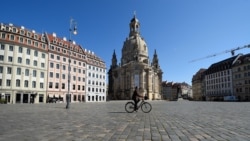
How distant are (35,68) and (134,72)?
2692 inches

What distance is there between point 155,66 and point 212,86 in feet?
122

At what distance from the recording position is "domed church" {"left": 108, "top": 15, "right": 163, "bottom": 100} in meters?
121

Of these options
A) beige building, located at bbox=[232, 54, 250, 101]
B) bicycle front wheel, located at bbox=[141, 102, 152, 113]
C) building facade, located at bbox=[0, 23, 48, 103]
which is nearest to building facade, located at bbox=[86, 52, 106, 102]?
building facade, located at bbox=[0, 23, 48, 103]

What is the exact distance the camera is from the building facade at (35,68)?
53.7 meters

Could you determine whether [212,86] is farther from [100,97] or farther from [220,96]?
[100,97]

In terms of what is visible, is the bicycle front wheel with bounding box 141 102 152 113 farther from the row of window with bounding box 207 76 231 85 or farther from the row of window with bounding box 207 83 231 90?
the row of window with bounding box 207 76 231 85

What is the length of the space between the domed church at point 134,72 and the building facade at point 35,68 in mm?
45554

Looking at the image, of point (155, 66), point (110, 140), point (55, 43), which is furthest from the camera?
point (155, 66)

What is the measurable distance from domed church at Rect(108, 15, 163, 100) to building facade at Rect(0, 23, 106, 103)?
1793 inches

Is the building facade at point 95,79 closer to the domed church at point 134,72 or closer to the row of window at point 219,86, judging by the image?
the domed church at point 134,72

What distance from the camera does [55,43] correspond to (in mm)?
68750

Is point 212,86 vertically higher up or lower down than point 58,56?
lower down

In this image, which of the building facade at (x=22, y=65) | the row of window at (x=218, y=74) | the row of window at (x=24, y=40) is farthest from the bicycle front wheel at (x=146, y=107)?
the row of window at (x=218, y=74)

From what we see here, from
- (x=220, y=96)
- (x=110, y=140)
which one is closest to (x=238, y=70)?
(x=220, y=96)
